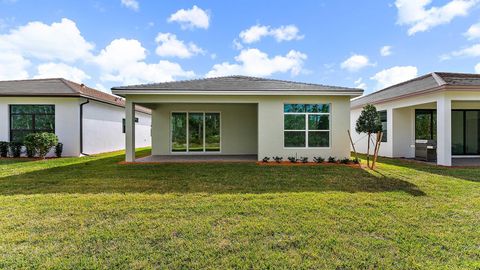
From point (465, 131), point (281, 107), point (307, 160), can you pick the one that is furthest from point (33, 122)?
point (465, 131)

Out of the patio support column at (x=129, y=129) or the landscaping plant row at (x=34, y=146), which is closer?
the patio support column at (x=129, y=129)

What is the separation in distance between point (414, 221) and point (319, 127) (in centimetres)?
732

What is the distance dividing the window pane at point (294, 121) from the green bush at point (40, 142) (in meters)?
11.8

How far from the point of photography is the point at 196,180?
24.7ft

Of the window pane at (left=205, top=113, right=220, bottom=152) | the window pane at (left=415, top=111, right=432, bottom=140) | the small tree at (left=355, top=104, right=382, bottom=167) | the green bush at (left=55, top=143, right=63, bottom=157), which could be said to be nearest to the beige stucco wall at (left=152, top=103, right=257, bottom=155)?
the window pane at (left=205, top=113, right=220, bottom=152)

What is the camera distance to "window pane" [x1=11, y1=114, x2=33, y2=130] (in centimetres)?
1346

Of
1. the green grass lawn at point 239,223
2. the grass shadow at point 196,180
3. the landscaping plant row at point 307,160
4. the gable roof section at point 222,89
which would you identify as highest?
the gable roof section at point 222,89

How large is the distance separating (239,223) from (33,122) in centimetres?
1472

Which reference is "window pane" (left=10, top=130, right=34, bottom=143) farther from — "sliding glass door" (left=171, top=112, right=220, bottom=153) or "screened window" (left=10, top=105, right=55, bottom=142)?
"sliding glass door" (left=171, top=112, right=220, bottom=153)

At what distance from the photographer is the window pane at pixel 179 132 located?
551 inches

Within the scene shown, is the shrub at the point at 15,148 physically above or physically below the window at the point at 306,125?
below

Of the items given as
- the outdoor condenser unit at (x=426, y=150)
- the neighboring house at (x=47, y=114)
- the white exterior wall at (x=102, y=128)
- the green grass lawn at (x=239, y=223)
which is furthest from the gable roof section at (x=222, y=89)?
the white exterior wall at (x=102, y=128)

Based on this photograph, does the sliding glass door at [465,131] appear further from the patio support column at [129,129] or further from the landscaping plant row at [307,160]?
the patio support column at [129,129]

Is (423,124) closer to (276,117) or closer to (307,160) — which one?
(307,160)
